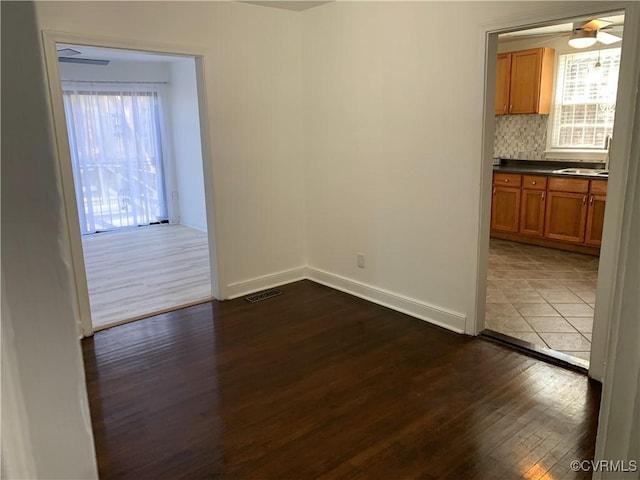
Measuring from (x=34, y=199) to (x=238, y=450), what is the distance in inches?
84.1

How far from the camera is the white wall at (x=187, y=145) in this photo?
699cm

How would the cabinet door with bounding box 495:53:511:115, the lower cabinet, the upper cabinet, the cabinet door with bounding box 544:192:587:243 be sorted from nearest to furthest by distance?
the lower cabinet < the cabinet door with bounding box 544:192:587:243 < the upper cabinet < the cabinet door with bounding box 495:53:511:115

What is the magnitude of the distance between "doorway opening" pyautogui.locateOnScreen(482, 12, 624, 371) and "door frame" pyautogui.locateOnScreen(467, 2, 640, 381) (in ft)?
3.71

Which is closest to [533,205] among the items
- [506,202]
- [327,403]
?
[506,202]

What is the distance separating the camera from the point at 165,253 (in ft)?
19.6

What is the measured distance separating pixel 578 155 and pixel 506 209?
1.09 meters

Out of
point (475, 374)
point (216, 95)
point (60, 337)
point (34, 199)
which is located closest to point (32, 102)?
point (34, 199)

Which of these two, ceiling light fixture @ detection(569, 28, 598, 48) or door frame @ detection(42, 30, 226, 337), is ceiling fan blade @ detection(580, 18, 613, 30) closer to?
ceiling light fixture @ detection(569, 28, 598, 48)

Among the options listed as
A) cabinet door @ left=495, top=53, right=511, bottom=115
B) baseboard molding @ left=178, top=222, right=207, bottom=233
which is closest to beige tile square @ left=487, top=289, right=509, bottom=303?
cabinet door @ left=495, top=53, right=511, bottom=115

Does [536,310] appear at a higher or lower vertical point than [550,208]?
lower

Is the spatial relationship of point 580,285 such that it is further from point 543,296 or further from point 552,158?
Answer: point 552,158

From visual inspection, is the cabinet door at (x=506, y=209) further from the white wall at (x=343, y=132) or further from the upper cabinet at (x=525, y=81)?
the white wall at (x=343, y=132)

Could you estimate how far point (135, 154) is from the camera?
24.4 feet

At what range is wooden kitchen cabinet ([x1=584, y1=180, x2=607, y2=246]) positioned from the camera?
203 inches
